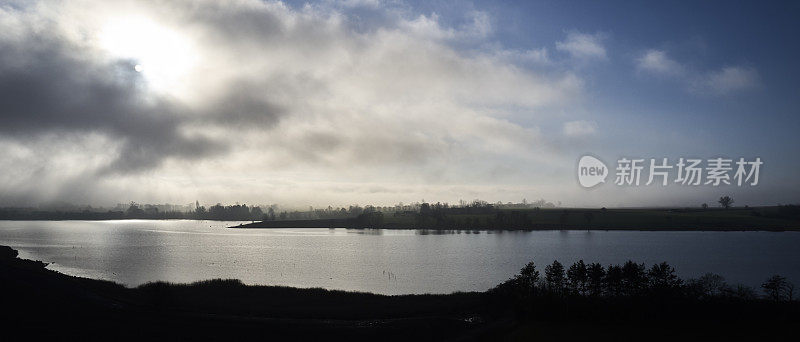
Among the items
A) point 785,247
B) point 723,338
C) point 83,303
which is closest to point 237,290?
point 83,303

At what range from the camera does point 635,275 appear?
180 ft

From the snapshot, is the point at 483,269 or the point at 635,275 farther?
the point at 483,269

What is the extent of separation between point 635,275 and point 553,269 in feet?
32.6

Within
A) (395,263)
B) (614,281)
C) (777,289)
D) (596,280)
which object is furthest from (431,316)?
(395,263)

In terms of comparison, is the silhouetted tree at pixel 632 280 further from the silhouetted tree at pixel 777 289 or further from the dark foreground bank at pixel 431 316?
the silhouetted tree at pixel 777 289

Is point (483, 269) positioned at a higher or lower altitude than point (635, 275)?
lower

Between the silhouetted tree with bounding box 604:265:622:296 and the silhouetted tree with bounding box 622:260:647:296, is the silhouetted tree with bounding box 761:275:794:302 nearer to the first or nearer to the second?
the silhouetted tree with bounding box 622:260:647:296

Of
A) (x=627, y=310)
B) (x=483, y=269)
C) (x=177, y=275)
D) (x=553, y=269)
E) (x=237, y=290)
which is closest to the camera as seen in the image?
(x=627, y=310)

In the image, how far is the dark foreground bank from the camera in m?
44.0

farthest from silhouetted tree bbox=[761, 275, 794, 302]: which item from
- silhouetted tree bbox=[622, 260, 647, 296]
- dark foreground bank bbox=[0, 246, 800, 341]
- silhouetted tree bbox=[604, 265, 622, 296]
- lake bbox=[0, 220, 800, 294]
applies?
silhouetted tree bbox=[604, 265, 622, 296]

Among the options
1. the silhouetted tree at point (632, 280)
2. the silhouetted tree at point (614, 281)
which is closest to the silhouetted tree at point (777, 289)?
the silhouetted tree at point (632, 280)

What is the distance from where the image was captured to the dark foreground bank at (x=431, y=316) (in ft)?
144

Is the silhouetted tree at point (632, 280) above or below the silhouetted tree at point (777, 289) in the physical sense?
above

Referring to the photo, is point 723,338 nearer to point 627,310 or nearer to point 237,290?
point 627,310
